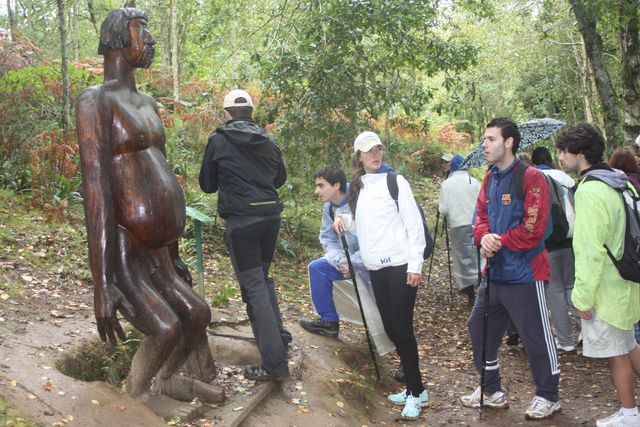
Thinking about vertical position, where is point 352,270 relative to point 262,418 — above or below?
above

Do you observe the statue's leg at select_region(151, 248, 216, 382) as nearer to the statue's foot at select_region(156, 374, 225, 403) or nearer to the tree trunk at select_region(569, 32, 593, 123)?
the statue's foot at select_region(156, 374, 225, 403)

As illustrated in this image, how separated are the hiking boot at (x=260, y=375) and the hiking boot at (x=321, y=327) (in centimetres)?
145

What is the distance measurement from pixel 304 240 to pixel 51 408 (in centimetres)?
738

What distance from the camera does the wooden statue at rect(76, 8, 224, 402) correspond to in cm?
396

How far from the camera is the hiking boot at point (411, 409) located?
5422 millimetres

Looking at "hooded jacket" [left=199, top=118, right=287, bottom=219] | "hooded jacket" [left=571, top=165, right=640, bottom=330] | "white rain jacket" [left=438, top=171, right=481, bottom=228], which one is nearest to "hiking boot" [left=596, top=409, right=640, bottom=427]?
"hooded jacket" [left=571, top=165, right=640, bottom=330]

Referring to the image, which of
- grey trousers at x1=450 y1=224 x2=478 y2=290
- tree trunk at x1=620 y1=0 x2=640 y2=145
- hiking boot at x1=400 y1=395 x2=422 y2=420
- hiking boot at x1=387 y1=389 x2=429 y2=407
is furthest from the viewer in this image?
tree trunk at x1=620 y1=0 x2=640 y2=145

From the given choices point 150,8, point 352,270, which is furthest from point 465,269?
point 150,8

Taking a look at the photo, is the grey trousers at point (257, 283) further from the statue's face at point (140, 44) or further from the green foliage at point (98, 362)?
the statue's face at point (140, 44)

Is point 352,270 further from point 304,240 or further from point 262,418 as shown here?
point 304,240

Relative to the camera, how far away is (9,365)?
4.22 m

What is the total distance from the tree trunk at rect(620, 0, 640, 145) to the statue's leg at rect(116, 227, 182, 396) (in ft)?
25.7

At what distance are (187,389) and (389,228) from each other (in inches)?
77.6

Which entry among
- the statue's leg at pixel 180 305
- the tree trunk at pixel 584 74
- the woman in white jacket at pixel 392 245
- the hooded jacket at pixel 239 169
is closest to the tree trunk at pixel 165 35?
the tree trunk at pixel 584 74
